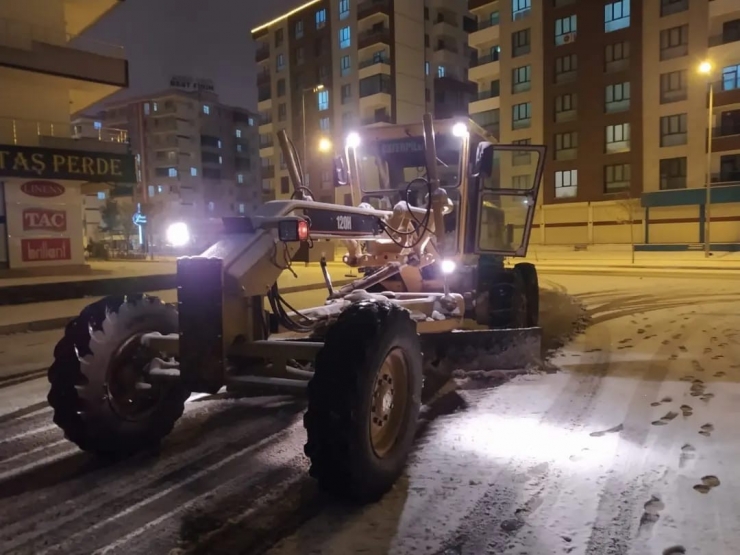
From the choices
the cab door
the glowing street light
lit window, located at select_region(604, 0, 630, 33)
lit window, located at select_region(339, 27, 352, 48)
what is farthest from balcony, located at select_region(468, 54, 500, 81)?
the cab door

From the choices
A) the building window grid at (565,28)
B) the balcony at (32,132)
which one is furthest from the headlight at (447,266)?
the building window grid at (565,28)

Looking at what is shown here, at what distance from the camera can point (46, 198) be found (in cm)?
2411

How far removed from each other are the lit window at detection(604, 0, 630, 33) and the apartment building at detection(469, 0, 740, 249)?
0.07 metres

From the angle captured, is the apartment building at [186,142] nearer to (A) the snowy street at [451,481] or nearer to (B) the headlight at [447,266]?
(B) the headlight at [447,266]

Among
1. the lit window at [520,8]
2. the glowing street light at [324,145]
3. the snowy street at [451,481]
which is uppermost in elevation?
the lit window at [520,8]

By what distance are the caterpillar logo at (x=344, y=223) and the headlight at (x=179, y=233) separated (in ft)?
4.42

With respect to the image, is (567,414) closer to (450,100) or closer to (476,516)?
(476,516)

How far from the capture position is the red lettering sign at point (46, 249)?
2377cm

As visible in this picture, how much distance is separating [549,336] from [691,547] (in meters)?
6.45

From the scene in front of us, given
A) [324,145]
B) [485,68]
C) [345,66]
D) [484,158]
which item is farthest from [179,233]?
[345,66]

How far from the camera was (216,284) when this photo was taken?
4375 mm

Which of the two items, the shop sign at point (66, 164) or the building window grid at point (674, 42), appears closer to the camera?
the shop sign at point (66, 164)

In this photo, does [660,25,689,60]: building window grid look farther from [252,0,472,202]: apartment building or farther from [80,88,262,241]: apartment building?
[80,88,262,241]: apartment building

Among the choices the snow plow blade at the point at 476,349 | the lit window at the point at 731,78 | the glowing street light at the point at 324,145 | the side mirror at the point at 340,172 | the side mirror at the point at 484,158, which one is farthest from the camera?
the lit window at the point at 731,78
